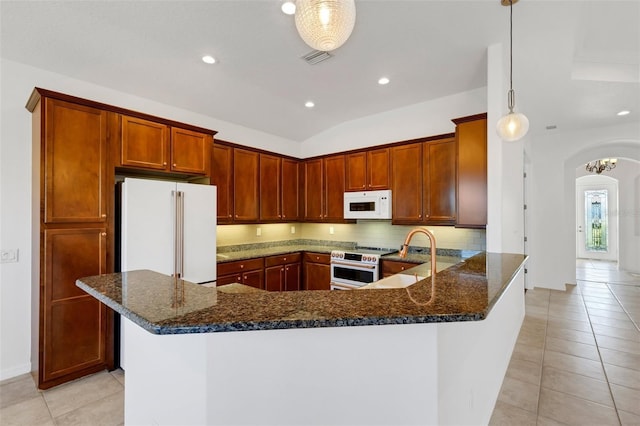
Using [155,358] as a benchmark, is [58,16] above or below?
above

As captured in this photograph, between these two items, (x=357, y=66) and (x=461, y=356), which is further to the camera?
(x=357, y=66)

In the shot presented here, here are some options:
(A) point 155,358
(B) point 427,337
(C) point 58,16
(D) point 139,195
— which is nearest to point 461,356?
(B) point 427,337

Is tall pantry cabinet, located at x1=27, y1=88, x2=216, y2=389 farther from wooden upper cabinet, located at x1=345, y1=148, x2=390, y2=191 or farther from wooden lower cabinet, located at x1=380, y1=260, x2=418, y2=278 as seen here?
wooden lower cabinet, located at x1=380, y1=260, x2=418, y2=278

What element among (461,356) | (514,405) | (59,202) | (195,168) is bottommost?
(514,405)

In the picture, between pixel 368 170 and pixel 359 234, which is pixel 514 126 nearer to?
pixel 368 170

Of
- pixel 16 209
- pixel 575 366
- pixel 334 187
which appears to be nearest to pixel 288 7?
pixel 334 187

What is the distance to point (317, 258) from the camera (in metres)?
4.56

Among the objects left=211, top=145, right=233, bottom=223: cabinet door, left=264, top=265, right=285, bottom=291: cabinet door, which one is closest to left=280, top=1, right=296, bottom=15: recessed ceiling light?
left=211, top=145, right=233, bottom=223: cabinet door

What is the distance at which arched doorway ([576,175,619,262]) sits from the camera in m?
8.20

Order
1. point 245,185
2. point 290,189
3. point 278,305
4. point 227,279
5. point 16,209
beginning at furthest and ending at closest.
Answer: point 290,189
point 245,185
point 227,279
point 16,209
point 278,305

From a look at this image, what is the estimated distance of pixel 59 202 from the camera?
2.49 m

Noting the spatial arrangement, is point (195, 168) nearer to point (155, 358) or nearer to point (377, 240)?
point (155, 358)

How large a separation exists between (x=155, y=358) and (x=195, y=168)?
258 cm

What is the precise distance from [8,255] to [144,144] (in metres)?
1.54
